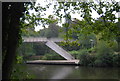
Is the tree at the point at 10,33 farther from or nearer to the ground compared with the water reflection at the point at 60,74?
farther from the ground

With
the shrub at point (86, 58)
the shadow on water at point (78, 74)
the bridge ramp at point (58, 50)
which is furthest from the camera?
the bridge ramp at point (58, 50)

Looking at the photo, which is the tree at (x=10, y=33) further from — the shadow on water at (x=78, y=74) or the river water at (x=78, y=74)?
the river water at (x=78, y=74)

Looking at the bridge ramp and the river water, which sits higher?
the bridge ramp

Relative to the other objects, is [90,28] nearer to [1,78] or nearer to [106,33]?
[106,33]

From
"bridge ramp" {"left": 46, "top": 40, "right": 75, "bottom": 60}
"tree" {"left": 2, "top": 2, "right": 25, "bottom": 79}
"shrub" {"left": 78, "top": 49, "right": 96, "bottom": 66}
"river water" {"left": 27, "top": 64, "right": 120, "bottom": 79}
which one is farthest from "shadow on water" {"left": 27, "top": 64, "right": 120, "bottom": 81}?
"tree" {"left": 2, "top": 2, "right": 25, "bottom": 79}

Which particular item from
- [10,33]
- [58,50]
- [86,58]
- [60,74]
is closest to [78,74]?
[60,74]

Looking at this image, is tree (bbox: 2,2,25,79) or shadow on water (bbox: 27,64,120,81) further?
shadow on water (bbox: 27,64,120,81)

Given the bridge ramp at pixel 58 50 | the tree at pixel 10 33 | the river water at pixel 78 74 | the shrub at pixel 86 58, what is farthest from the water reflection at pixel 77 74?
the tree at pixel 10 33

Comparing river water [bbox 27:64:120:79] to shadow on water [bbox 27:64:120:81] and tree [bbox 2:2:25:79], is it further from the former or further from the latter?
tree [bbox 2:2:25:79]

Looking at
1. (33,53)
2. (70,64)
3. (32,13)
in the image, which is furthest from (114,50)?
(32,13)

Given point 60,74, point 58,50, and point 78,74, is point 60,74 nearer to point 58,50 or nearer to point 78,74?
point 78,74

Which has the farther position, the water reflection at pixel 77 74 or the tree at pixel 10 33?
the water reflection at pixel 77 74

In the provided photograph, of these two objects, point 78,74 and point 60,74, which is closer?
point 78,74

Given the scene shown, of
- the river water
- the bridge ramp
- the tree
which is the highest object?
the tree
